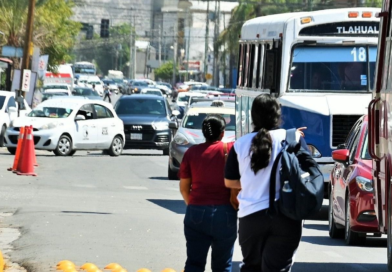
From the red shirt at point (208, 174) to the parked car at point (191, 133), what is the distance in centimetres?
1273

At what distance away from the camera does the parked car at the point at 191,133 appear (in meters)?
21.7

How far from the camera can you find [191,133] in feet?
72.5

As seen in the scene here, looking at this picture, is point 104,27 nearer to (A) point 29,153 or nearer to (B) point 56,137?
(B) point 56,137

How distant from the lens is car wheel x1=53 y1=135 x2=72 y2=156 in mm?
28625

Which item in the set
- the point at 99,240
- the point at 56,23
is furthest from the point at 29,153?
the point at 56,23

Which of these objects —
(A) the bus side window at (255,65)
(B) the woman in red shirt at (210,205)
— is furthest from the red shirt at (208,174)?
(A) the bus side window at (255,65)

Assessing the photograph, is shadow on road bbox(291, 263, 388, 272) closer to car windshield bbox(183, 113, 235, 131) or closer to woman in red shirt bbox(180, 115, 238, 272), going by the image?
woman in red shirt bbox(180, 115, 238, 272)

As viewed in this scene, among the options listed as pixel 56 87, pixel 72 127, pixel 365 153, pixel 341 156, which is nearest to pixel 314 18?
pixel 365 153

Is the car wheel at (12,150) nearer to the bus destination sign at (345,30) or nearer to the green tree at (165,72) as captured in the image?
the bus destination sign at (345,30)

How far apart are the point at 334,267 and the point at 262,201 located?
4023 millimetres

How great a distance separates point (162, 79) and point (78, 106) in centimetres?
13895

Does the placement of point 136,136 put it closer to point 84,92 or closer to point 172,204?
point 172,204

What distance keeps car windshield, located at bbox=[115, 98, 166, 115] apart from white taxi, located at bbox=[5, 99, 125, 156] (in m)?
2.22

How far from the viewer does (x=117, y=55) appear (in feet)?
625
